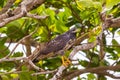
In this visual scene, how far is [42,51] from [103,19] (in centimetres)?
45

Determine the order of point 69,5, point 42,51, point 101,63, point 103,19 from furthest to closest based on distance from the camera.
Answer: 1. point 101,63
2. point 42,51
3. point 69,5
4. point 103,19

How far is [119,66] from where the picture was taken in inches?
49.4

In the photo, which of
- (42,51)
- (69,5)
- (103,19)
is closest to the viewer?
(103,19)

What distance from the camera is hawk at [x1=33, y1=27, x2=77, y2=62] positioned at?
4.04 ft

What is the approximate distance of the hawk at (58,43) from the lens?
4.04ft

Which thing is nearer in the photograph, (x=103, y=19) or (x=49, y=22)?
(x=103, y=19)

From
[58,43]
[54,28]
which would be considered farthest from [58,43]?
[54,28]

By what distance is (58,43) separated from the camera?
1.39 m

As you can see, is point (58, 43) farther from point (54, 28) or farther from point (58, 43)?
point (54, 28)

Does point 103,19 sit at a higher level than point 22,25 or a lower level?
lower

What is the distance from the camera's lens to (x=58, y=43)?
139 cm

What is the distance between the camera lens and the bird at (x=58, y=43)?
4.04 feet

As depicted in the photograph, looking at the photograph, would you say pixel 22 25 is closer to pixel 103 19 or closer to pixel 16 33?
pixel 16 33

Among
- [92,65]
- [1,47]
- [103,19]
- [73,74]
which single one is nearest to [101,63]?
[92,65]
